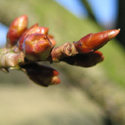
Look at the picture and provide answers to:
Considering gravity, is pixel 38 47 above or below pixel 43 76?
above

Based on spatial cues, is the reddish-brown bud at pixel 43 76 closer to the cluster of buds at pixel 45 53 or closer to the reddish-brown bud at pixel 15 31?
the cluster of buds at pixel 45 53

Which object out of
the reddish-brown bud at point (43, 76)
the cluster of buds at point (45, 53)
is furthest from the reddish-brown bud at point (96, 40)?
the reddish-brown bud at point (43, 76)

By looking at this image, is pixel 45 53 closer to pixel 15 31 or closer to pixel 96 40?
pixel 96 40

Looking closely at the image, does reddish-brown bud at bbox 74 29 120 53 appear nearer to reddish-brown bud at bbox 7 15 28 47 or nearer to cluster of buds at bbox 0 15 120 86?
cluster of buds at bbox 0 15 120 86

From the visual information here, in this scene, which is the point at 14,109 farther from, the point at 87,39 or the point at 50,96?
the point at 87,39

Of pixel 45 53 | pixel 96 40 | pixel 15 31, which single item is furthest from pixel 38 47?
pixel 15 31

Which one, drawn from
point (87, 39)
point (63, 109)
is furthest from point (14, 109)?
point (87, 39)

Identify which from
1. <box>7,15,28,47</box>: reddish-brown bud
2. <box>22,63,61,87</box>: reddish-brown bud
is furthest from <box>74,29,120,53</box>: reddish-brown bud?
<box>7,15,28,47</box>: reddish-brown bud
